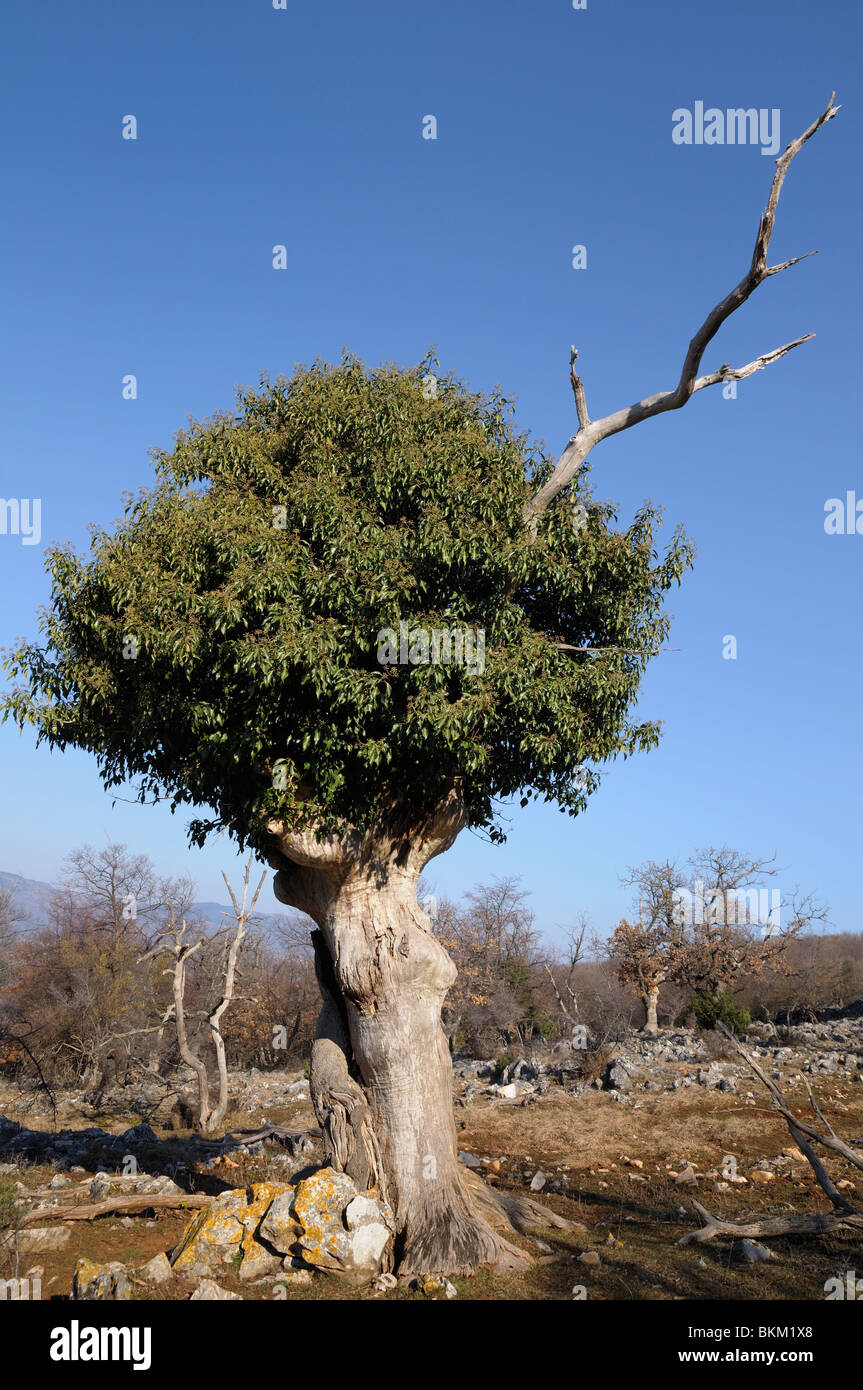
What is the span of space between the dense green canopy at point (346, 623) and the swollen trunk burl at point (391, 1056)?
2.79 feet

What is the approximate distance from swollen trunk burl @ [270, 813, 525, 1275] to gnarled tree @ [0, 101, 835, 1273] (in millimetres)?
28

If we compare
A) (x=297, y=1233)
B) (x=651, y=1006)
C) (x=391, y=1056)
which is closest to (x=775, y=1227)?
(x=391, y=1056)

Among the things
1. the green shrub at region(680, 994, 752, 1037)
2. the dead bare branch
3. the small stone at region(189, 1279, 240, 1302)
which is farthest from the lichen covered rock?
the green shrub at region(680, 994, 752, 1037)

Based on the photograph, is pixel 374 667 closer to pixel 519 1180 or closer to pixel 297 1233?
pixel 297 1233

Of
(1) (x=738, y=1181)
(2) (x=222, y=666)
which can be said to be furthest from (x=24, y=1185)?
(1) (x=738, y=1181)

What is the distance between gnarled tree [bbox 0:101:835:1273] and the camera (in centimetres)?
885

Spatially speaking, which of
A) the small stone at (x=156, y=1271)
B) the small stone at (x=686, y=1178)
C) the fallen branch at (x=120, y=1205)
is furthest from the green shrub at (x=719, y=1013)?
the small stone at (x=156, y=1271)

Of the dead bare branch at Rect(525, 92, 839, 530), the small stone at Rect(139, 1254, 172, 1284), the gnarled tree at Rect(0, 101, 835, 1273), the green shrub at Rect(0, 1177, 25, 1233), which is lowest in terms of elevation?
the small stone at Rect(139, 1254, 172, 1284)

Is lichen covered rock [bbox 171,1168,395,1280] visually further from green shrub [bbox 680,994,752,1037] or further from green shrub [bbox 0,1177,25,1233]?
green shrub [bbox 680,994,752,1037]

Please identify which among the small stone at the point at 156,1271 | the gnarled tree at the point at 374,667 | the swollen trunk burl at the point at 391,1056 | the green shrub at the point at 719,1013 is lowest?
the green shrub at the point at 719,1013

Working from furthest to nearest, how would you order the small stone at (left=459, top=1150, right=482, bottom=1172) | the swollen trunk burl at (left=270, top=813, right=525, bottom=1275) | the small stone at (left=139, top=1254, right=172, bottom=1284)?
1. the small stone at (left=459, top=1150, right=482, bottom=1172)
2. the swollen trunk burl at (left=270, top=813, right=525, bottom=1275)
3. the small stone at (left=139, top=1254, right=172, bottom=1284)

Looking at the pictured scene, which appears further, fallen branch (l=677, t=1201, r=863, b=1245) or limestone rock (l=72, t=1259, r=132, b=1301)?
fallen branch (l=677, t=1201, r=863, b=1245)

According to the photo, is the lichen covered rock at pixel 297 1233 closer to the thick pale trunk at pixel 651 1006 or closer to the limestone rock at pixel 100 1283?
the limestone rock at pixel 100 1283

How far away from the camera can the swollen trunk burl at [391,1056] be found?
921 cm
